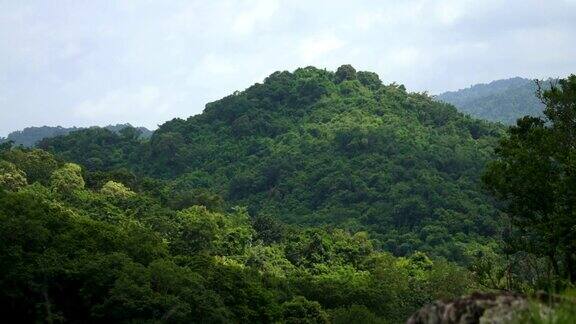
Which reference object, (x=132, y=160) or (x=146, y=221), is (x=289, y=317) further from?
(x=132, y=160)

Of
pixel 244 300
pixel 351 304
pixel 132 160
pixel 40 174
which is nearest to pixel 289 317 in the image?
pixel 244 300

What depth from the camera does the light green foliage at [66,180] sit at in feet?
177

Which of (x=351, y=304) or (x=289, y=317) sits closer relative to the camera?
(x=289, y=317)

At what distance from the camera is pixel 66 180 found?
180ft

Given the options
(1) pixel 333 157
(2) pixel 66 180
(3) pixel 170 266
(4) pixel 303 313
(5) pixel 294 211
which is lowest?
(4) pixel 303 313

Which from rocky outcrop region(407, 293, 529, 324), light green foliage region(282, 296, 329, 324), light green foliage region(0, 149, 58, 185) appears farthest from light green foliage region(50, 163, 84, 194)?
rocky outcrop region(407, 293, 529, 324)

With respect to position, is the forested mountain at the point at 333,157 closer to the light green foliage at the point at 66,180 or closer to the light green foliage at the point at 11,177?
the light green foliage at the point at 66,180

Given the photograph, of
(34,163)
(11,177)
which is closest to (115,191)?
(34,163)

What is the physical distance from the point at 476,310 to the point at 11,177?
4931 cm

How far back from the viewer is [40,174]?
57.2 metres

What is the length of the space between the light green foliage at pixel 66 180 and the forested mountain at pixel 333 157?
12570 mm

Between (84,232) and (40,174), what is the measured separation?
22052 mm

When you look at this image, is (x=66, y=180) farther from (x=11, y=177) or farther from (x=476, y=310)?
(x=476, y=310)

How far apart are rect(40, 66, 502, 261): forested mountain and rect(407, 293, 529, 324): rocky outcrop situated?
63133 mm
